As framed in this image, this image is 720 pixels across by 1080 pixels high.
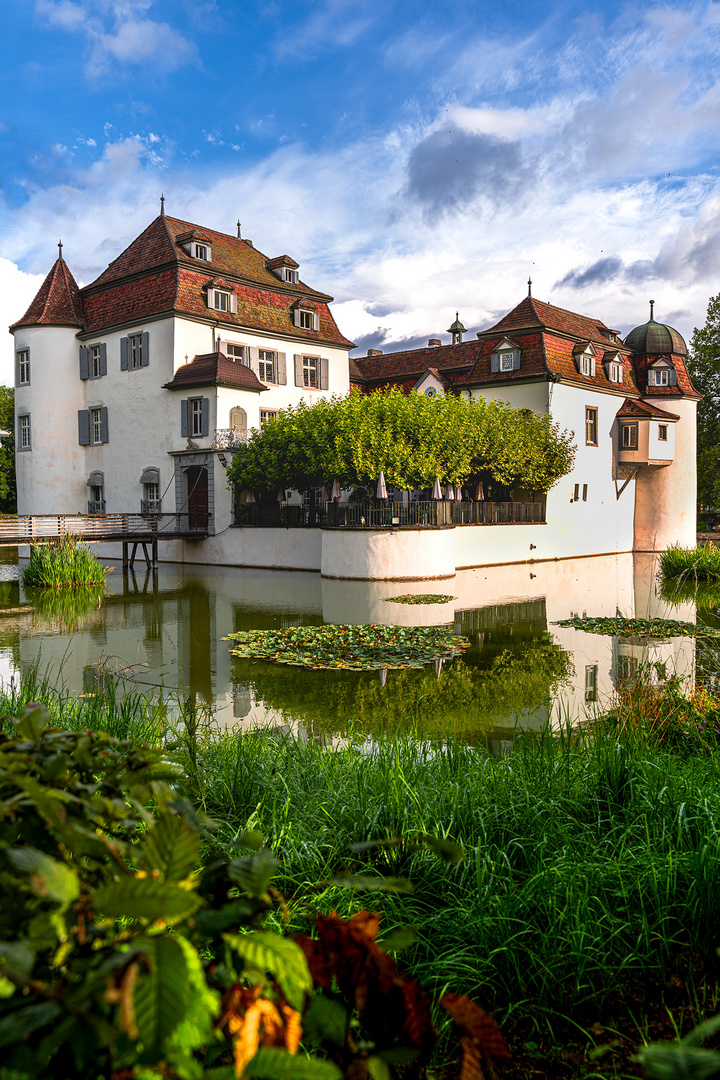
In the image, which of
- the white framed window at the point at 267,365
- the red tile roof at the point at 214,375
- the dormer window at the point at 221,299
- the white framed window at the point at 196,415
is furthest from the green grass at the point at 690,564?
the dormer window at the point at 221,299

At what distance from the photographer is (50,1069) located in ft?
3.66

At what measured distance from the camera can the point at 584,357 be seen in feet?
124

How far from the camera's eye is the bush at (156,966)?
3.26 ft

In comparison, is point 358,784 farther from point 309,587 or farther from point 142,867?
point 309,587

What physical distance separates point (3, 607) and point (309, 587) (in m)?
8.16

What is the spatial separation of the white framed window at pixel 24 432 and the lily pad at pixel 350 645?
26986mm

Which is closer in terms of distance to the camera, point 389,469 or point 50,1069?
point 50,1069

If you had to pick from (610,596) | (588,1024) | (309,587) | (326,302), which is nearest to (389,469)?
(309,587)

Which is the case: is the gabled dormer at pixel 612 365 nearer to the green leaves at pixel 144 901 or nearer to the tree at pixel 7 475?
the tree at pixel 7 475

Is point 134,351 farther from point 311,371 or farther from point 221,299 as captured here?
point 311,371

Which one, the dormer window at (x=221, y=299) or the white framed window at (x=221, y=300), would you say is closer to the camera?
the dormer window at (x=221, y=299)

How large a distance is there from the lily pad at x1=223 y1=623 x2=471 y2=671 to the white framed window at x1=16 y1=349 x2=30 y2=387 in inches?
1091

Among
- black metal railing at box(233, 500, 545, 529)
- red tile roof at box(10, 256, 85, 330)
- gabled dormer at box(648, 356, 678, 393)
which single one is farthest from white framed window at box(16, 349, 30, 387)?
gabled dormer at box(648, 356, 678, 393)

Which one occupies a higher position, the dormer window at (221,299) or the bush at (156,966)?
the dormer window at (221,299)
